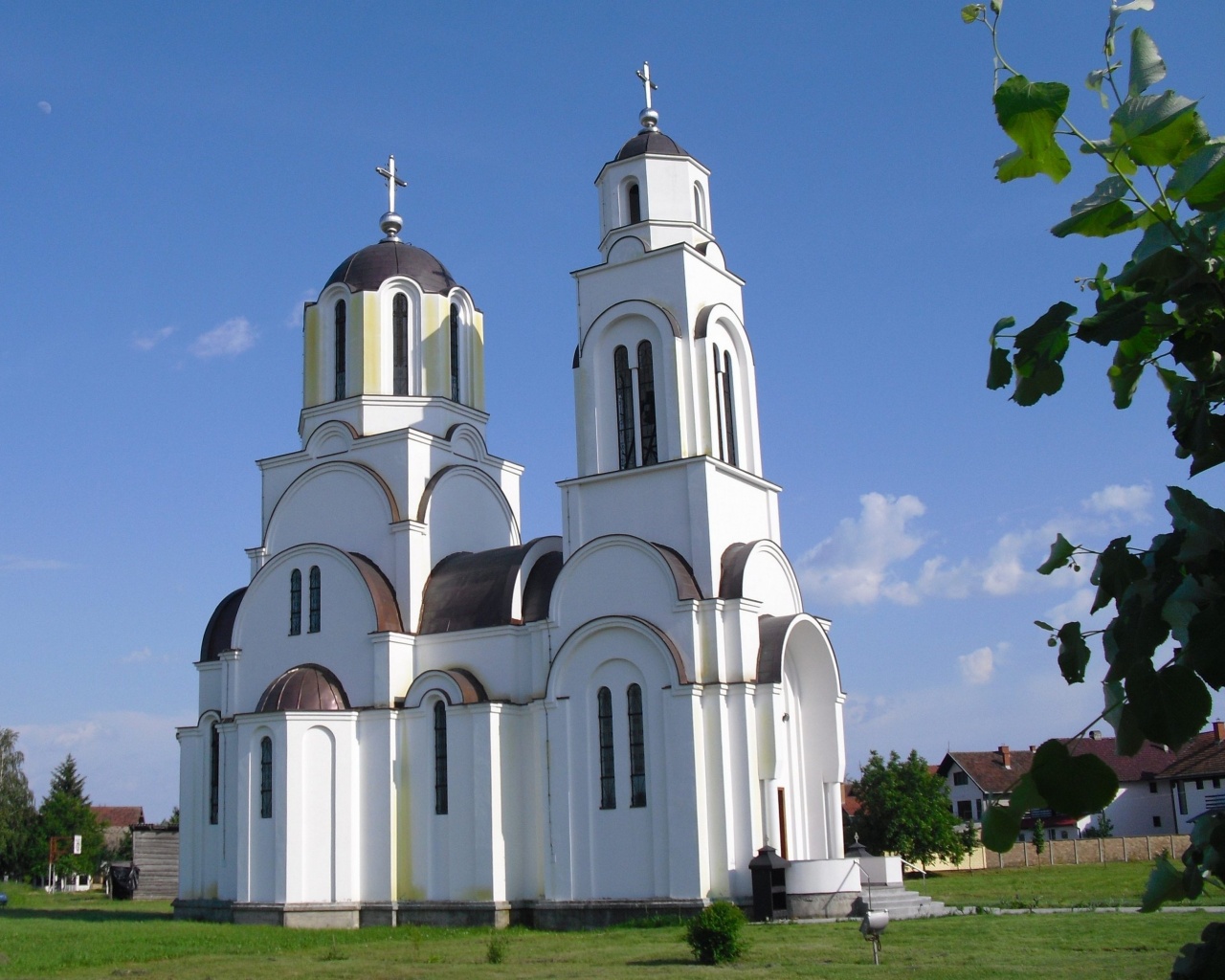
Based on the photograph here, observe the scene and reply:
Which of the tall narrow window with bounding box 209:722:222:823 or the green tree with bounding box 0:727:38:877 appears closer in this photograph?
the tall narrow window with bounding box 209:722:222:823

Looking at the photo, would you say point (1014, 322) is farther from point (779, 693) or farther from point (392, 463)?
point (392, 463)

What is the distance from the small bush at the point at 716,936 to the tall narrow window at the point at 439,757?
9.06 m

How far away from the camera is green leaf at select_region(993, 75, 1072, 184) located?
1.92 meters

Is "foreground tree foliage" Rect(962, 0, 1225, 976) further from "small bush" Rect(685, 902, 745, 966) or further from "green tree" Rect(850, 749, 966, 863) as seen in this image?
"green tree" Rect(850, 749, 966, 863)

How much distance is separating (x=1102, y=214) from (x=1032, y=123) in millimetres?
210

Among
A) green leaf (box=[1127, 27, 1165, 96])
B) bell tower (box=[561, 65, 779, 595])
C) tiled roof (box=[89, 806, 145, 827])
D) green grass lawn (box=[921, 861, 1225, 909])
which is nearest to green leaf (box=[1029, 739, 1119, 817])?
green leaf (box=[1127, 27, 1165, 96])

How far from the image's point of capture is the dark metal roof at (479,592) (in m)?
23.6

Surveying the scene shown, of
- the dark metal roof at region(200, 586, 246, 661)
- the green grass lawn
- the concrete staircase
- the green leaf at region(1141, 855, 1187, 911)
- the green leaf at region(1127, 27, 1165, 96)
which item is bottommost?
the green grass lawn

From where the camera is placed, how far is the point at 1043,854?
4028 centimetres

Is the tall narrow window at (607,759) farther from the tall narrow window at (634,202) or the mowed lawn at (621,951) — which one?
the tall narrow window at (634,202)

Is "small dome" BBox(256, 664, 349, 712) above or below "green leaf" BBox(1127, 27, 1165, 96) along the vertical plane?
above

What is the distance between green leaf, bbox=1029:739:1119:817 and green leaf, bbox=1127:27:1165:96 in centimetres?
101

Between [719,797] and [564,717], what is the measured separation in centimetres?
316

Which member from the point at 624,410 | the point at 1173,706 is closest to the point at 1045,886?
the point at 624,410
